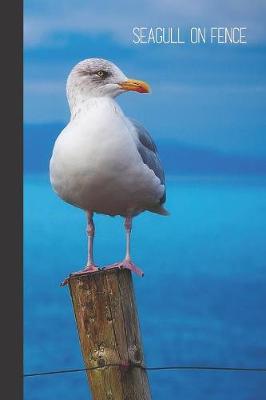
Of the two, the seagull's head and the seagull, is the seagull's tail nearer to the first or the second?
the seagull

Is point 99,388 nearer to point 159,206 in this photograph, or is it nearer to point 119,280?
point 119,280

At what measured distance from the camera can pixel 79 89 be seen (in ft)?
10.8

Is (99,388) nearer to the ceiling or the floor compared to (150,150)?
nearer to the floor

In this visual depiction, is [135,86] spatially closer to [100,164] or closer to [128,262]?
[100,164]

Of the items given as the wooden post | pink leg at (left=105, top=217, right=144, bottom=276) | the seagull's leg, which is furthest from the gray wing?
the wooden post

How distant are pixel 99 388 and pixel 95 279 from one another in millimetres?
316

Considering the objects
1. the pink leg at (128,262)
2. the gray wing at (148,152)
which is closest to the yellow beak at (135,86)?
the gray wing at (148,152)

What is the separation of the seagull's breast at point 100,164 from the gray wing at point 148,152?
52 mm

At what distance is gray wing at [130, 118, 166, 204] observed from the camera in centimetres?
334

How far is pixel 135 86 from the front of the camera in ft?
10.7

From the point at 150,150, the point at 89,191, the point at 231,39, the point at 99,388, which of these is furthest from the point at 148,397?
the point at 231,39

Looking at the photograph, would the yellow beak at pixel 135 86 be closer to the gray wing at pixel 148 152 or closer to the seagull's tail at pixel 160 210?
the gray wing at pixel 148 152

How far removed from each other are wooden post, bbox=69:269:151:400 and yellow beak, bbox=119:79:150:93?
824 millimetres

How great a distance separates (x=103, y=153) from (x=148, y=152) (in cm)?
29
